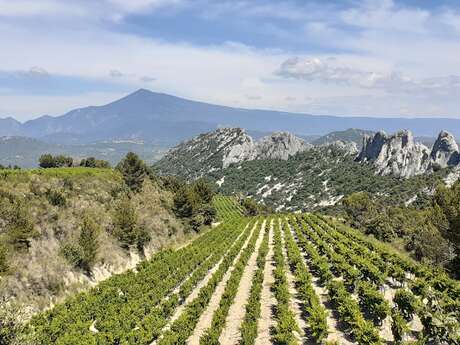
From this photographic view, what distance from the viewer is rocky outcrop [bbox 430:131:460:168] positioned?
564ft

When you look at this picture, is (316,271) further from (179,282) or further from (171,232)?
(171,232)

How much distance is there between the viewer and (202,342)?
22188mm

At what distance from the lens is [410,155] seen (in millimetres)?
183500

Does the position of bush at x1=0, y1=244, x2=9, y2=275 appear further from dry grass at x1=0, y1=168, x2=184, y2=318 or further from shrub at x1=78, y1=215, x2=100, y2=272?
shrub at x1=78, y1=215, x2=100, y2=272

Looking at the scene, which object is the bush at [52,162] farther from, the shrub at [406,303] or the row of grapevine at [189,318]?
the shrub at [406,303]

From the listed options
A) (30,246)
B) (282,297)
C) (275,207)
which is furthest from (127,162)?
(275,207)

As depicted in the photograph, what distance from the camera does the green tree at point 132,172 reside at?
67800 mm

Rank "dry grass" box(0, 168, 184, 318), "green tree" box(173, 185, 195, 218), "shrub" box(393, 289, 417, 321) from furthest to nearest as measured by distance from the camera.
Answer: "green tree" box(173, 185, 195, 218), "dry grass" box(0, 168, 184, 318), "shrub" box(393, 289, 417, 321)

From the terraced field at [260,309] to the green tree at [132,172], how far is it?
26390mm

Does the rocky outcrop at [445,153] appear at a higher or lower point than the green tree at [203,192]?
higher

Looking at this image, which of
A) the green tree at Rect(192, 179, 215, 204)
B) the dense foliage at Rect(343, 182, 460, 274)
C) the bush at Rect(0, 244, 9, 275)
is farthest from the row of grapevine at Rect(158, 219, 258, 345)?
the green tree at Rect(192, 179, 215, 204)

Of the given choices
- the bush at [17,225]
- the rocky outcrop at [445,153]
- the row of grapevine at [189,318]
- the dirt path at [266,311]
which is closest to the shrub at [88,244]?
the bush at [17,225]

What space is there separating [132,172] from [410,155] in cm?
14753

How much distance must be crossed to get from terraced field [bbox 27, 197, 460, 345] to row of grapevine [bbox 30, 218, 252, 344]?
70 mm
